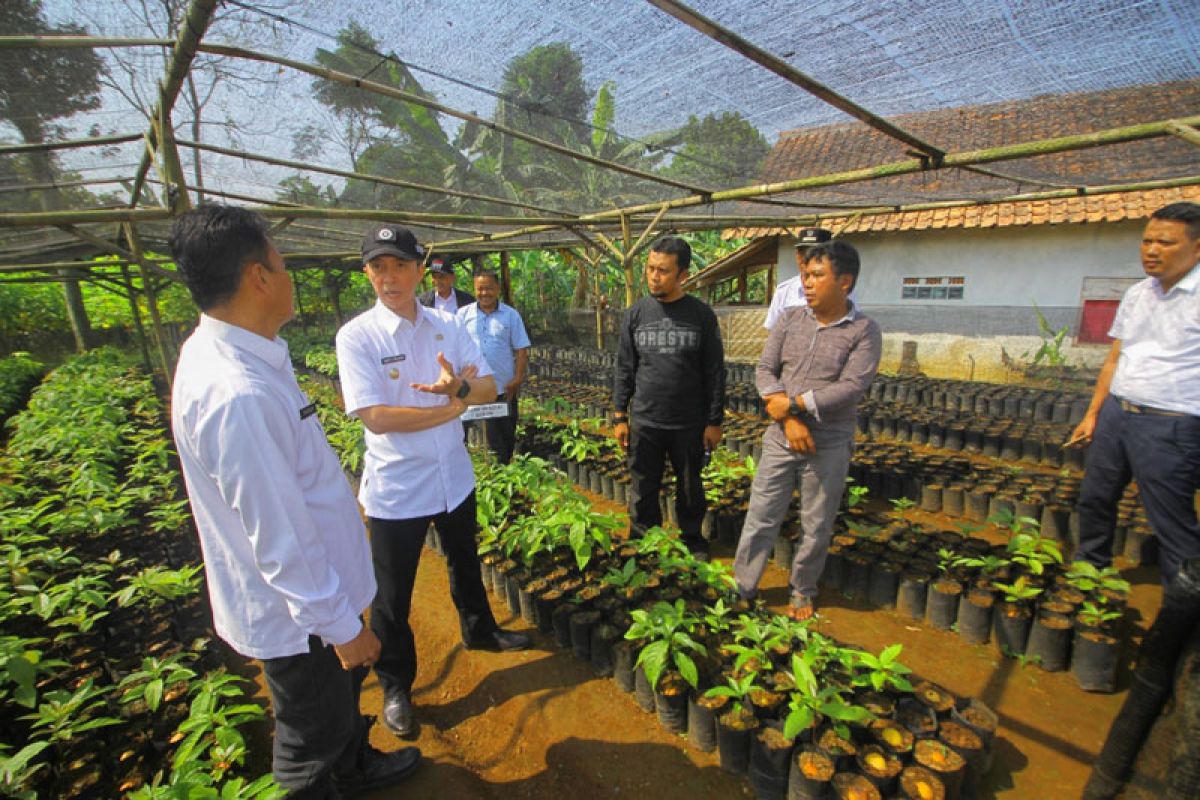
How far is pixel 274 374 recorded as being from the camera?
139 cm

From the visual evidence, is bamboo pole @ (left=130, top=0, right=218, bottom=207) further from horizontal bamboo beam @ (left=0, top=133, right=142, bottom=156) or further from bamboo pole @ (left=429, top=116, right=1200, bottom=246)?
bamboo pole @ (left=429, top=116, right=1200, bottom=246)

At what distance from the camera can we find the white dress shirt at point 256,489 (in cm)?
122

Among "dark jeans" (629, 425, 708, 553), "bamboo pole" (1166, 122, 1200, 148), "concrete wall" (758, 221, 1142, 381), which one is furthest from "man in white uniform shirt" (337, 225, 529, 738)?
"concrete wall" (758, 221, 1142, 381)

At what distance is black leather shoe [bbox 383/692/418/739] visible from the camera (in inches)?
90.2

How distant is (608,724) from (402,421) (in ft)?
5.46

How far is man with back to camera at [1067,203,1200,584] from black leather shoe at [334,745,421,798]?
3.66 m

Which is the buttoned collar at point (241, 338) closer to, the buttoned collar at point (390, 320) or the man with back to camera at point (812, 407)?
the buttoned collar at point (390, 320)

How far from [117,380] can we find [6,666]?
31.1ft

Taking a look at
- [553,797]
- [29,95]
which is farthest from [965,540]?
[29,95]

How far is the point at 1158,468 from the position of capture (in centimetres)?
251

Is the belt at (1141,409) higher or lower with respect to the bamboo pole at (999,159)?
lower

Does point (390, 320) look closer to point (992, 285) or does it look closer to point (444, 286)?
point (444, 286)

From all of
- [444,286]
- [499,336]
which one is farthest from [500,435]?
[444,286]

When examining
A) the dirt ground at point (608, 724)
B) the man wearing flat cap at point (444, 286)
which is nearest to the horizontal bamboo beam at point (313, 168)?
the man wearing flat cap at point (444, 286)
